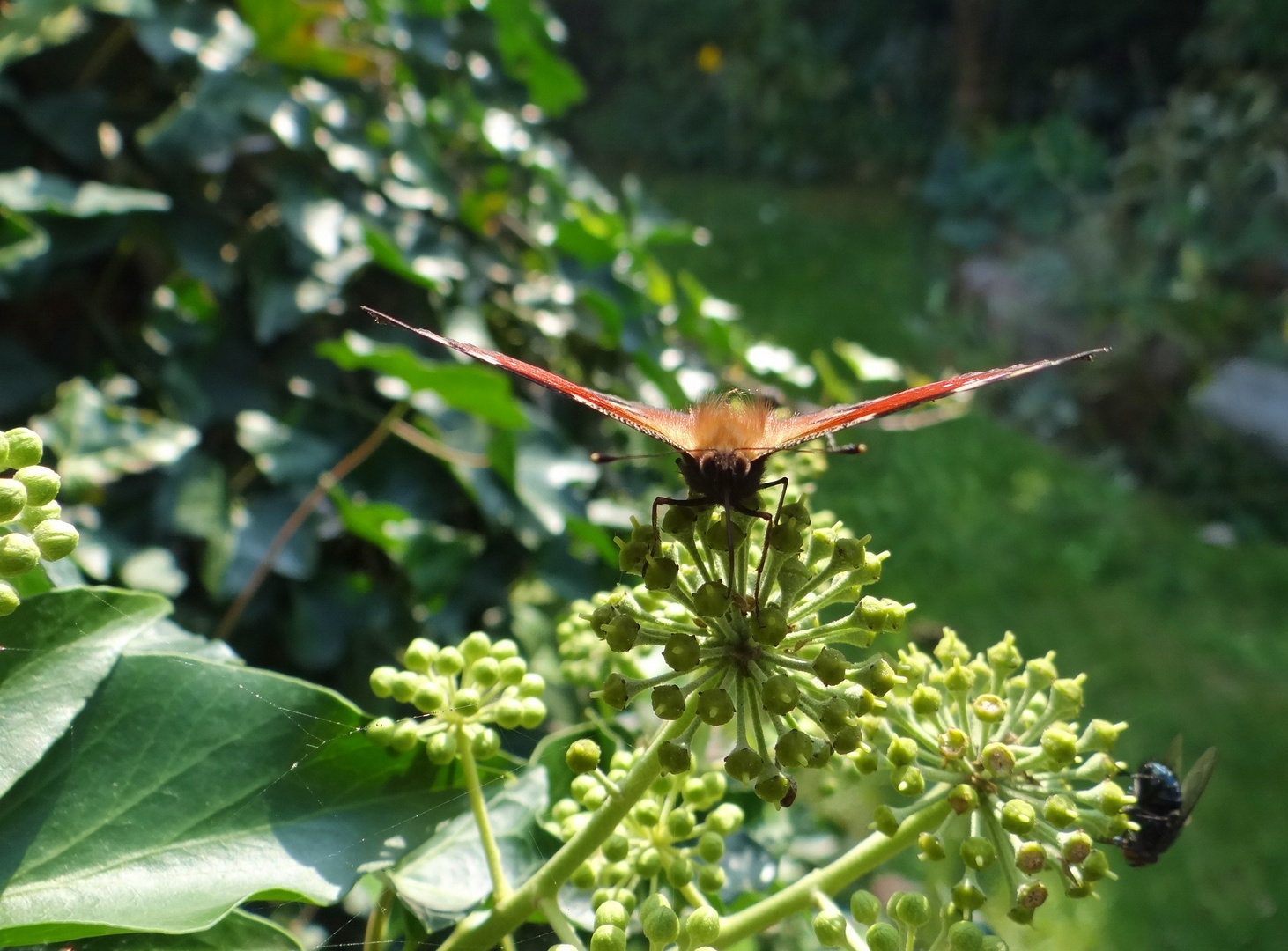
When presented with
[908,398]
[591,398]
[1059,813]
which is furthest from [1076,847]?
[591,398]

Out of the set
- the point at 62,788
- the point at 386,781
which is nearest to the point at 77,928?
the point at 62,788

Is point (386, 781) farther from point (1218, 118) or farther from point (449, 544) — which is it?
point (1218, 118)

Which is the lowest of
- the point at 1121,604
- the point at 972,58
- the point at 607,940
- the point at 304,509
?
the point at 607,940

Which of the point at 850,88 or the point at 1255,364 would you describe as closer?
the point at 1255,364

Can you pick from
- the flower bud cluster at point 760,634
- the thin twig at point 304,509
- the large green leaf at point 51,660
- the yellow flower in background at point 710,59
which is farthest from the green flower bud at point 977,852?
the yellow flower in background at point 710,59

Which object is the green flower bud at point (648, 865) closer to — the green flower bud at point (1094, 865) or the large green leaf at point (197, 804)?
the large green leaf at point (197, 804)

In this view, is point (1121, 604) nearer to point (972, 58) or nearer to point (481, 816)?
point (481, 816)
